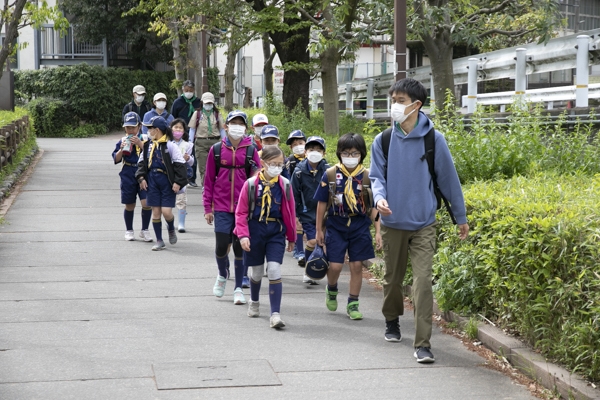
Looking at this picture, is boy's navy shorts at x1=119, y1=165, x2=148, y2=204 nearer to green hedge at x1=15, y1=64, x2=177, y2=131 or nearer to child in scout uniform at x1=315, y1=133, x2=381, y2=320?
child in scout uniform at x1=315, y1=133, x2=381, y2=320

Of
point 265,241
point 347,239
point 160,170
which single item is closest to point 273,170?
point 265,241

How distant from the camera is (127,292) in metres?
8.61

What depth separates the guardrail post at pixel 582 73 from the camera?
11734 millimetres

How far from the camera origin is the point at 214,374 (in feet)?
19.4

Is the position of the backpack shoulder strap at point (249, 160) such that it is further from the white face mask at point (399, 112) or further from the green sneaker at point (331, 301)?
the white face mask at point (399, 112)

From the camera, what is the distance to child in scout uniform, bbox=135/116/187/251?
10781mm

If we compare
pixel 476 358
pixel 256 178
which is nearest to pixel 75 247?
pixel 256 178

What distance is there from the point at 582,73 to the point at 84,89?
29045 millimetres

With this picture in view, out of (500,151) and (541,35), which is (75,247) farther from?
(541,35)

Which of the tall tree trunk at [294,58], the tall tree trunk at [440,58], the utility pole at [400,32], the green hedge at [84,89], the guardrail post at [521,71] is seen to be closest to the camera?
the utility pole at [400,32]

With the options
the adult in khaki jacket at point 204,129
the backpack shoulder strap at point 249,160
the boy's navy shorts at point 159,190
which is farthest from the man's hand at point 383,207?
the adult in khaki jacket at point 204,129

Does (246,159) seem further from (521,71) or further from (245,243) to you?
(521,71)

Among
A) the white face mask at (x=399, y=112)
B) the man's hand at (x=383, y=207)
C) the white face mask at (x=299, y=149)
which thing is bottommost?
the man's hand at (x=383, y=207)

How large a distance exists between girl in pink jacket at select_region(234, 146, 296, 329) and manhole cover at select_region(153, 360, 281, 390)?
3.68 ft
